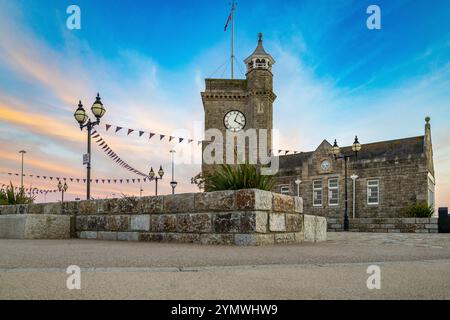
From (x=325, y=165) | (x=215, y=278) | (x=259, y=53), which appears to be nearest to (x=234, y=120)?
(x=259, y=53)

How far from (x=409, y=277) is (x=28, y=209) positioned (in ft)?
35.1

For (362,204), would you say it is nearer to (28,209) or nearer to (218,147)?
(218,147)

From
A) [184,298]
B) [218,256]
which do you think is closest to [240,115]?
[218,256]

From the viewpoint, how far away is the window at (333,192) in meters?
30.1

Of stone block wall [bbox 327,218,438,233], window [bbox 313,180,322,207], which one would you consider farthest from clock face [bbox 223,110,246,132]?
stone block wall [bbox 327,218,438,233]

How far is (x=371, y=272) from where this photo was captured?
11.2 ft

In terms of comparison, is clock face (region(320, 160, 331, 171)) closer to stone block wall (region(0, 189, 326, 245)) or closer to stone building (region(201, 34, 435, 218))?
stone building (region(201, 34, 435, 218))

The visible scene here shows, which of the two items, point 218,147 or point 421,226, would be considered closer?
point 421,226

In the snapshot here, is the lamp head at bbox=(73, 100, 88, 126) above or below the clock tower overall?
below

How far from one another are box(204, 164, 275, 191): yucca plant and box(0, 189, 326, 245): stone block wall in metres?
0.53

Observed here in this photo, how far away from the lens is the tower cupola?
Answer: 3462 cm

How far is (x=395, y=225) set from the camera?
18.2 meters

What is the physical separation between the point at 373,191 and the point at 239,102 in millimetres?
14547

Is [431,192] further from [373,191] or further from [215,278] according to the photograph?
[215,278]
